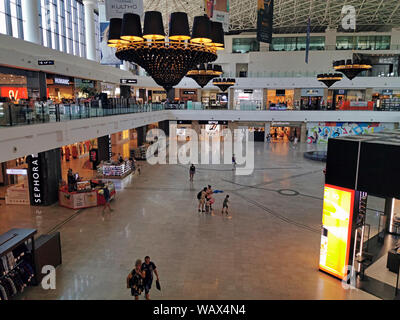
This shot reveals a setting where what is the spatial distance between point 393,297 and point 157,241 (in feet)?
20.9

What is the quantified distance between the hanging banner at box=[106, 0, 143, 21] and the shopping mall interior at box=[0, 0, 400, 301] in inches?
2.7

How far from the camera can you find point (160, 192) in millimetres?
15742

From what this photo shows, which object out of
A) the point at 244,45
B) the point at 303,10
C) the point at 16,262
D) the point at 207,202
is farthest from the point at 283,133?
the point at 16,262

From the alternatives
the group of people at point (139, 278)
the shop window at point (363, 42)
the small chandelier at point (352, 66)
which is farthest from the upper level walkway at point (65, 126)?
the shop window at point (363, 42)

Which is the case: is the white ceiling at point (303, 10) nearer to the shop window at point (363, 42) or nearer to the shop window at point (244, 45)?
the shop window at point (244, 45)

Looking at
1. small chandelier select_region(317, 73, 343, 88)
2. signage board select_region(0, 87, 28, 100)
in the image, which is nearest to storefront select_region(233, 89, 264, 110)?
small chandelier select_region(317, 73, 343, 88)

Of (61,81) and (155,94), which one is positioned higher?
(155,94)

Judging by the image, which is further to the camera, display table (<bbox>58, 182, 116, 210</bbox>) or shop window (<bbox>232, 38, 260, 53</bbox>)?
shop window (<bbox>232, 38, 260, 53</bbox>)

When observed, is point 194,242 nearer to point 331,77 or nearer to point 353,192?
point 353,192

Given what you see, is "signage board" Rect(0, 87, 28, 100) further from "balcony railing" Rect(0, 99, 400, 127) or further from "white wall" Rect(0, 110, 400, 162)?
"white wall" Rect(0, 110, 400, 162)

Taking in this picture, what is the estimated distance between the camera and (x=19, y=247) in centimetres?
732

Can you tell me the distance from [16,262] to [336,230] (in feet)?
24.9

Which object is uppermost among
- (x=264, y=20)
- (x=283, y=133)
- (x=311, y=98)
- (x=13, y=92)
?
(x=264, y=20)

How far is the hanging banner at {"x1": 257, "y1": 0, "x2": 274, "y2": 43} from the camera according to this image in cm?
1661
